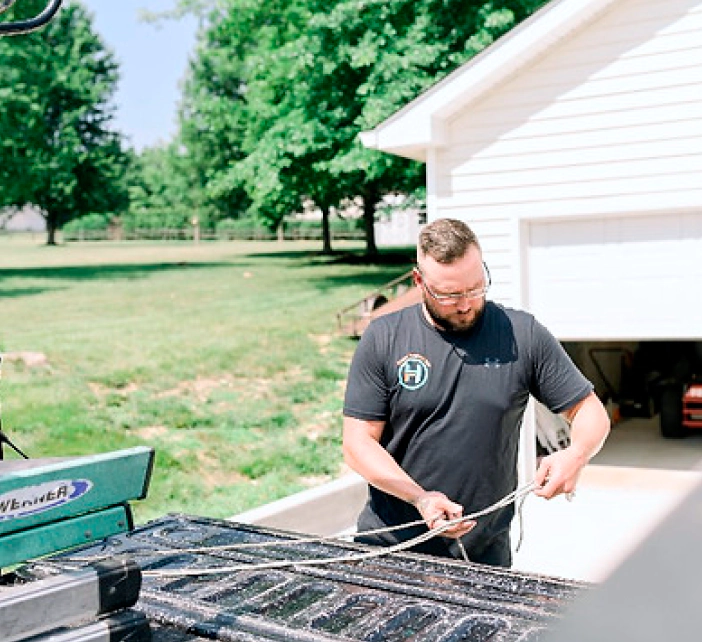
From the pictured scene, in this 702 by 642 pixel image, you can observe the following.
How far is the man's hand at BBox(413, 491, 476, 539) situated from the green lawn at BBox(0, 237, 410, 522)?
6.10 m

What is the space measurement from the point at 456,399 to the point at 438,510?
419mm

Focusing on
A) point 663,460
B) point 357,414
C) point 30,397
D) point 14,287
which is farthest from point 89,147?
point 357,414

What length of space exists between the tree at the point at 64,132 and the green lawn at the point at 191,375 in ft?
13.4

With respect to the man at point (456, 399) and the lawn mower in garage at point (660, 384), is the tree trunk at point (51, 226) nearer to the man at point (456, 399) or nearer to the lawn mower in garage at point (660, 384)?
the lawn mower in garage at point (660, 384)

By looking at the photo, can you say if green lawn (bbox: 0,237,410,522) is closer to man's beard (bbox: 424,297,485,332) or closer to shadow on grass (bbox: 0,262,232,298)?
shadow on grass (bbox: 0,262,232,298)

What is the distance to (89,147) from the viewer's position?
3678cm

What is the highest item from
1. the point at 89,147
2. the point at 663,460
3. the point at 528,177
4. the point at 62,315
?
the point at 89,147

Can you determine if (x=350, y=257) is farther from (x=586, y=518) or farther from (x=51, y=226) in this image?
(x=586, y=518)

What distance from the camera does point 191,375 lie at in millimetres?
15117

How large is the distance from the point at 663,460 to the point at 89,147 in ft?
99.8

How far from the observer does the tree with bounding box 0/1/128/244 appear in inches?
1090

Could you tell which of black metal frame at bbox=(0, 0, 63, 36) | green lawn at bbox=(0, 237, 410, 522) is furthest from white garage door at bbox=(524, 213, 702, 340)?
black metal frame at bbox=(0, 0, 63, 36)

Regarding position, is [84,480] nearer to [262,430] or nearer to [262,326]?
[262,430]

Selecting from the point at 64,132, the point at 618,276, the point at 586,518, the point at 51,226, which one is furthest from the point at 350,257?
the point at 586,518
